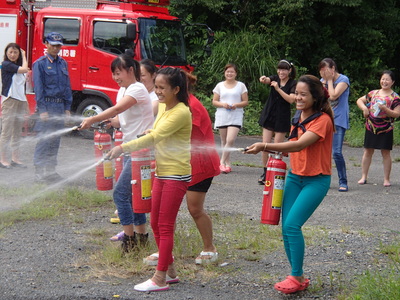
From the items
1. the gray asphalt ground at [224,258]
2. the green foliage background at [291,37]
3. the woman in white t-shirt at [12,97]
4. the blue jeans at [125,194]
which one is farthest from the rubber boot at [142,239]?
the green foliage background at [291,37]

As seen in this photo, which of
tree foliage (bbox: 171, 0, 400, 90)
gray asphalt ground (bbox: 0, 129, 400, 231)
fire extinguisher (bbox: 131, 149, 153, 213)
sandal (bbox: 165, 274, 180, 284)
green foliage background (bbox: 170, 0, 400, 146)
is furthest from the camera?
tree foliage (bbox: 171, 0, 400, 90)

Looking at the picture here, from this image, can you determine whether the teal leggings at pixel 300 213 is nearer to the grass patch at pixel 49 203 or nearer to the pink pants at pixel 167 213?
the pink pants at pixel 167 213

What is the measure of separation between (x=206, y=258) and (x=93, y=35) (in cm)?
969

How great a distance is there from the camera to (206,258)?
20.3ft

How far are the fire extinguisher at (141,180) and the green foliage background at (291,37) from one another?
1340 cm

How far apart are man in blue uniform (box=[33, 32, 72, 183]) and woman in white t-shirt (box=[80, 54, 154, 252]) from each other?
3.83 meters

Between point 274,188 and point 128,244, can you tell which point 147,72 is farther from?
point 274,188

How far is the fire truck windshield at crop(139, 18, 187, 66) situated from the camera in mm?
14750

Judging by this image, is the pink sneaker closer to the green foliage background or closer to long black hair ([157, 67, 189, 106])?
long black hair ([157, 67, 189, 106])

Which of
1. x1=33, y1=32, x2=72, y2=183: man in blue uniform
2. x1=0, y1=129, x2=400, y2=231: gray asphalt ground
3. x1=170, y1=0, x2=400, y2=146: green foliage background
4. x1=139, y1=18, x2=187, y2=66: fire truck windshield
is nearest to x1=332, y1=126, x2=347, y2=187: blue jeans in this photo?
x1=0, y1=129, x2=400, y2=231: gray asphalt ground

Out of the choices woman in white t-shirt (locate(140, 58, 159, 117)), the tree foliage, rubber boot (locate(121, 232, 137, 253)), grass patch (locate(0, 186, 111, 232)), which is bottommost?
grass patch (locate(0, 186, 111, 232))

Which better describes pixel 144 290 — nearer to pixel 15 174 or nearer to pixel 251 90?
pixel 15 174

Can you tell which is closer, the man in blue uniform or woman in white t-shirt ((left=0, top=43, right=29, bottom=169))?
the man in blue uniform

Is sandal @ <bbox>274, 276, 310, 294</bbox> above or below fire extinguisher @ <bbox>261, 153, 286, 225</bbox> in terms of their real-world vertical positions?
below
